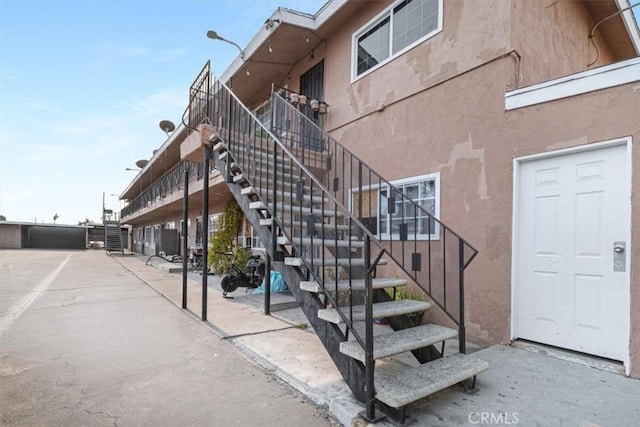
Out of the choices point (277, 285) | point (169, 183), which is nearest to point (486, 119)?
point (277, 285)

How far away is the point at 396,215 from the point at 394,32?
3092mm

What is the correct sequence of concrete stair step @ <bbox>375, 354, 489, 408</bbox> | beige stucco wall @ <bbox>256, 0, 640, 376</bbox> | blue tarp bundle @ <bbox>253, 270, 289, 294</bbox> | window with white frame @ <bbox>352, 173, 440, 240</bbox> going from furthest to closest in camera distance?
blue tarp bundle @ <bbox>253, 270, 289, 294</bbox> < window with white frame @ <bbox>352, 173, 440, 240</bbox> < beige stucco wall @ <bbox>256, 0, 640, 376</bbox> < concrete stair step @ <bbox>375, 354, 489, 408</bbox>

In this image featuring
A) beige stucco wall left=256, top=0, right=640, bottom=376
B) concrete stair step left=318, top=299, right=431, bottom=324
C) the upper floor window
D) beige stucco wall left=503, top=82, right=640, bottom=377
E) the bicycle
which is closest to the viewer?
concrete stair step left=318, top=299, right=431, bottom=324

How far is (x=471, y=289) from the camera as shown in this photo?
4.22 m

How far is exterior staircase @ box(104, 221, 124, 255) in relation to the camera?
2463cm

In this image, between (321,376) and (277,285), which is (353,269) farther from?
(277,285)

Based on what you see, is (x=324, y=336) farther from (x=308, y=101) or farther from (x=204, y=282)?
(x=308, y=101)

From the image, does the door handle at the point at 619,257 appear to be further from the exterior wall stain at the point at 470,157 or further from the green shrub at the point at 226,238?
the green shrub at the point at 226,238

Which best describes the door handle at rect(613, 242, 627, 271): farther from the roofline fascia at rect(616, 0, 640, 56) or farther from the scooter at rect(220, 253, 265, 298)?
the scooter at rect(220, 253, 265, 298)

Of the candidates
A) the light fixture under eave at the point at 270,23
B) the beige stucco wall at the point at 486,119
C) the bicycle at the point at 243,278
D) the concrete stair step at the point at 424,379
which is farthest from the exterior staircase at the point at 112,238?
the concrete stair step at the point at 424,379

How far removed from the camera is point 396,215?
552cm

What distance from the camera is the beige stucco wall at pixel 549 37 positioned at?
4.23 m

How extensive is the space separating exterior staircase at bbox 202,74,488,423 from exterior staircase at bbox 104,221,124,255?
75.3 feet

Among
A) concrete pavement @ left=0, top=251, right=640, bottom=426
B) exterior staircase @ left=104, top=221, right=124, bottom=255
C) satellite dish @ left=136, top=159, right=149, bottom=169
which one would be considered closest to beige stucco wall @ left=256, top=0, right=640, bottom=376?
concrete pavement @ left=0, top=251, right=640, bottom=426
